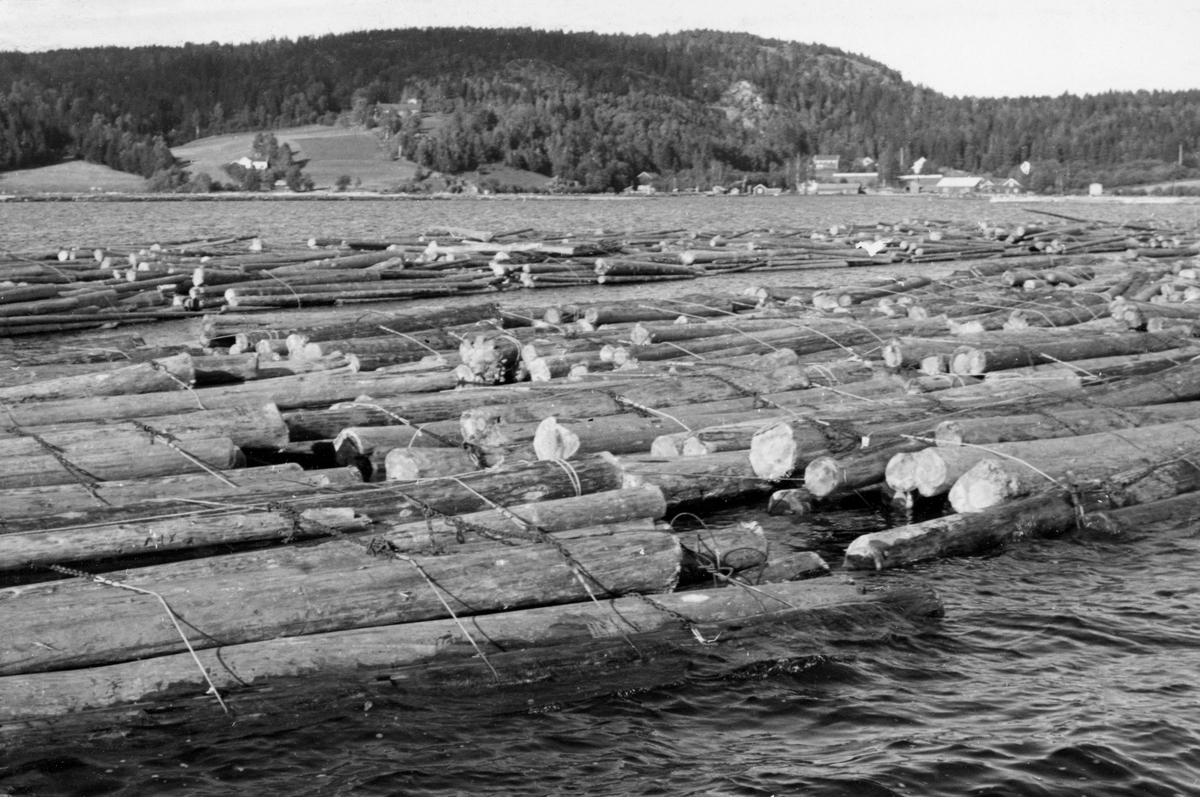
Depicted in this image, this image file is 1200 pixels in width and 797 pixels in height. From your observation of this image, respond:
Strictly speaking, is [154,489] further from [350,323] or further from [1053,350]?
[1053,350]

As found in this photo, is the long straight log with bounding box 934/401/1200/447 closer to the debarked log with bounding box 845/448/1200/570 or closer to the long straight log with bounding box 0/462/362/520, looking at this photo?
the debarked log with bounding box 845/448/1200/570

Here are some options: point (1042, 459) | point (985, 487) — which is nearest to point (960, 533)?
point (985, 487)

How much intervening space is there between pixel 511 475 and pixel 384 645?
3.14m

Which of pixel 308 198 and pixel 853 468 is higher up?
pixel 308 198

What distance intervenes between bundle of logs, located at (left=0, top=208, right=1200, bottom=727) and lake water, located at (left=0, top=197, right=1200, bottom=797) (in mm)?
347

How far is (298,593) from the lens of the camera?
26.0ft

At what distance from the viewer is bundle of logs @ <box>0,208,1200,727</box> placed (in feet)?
25.6

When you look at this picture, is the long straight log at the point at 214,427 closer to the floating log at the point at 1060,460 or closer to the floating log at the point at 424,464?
the floating log at the point at 424,464

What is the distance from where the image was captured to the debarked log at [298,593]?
7.29 meters

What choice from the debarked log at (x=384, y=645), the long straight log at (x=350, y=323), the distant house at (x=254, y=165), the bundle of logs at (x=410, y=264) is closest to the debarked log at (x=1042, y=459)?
the debarked log at (x=384, y=645)

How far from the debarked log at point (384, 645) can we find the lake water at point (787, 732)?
0.76 feet

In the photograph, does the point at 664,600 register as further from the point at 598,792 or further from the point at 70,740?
the point at 70,740

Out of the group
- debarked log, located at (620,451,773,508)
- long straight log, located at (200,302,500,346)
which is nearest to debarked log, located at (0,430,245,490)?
debarked log, located at (620,451,773,508)

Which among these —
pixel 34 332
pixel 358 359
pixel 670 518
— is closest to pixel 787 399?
pixel 670 518
